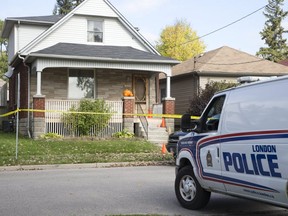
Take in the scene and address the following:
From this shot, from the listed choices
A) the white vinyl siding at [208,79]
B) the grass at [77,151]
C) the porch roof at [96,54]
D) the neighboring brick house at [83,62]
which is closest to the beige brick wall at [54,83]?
the neighboring brick house at [83,62]

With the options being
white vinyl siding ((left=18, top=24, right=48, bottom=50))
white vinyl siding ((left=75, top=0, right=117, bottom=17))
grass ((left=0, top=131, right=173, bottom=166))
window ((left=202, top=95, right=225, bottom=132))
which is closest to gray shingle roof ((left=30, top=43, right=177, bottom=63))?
white vinyl siding ((left=75, top=0, right=117, bottom=17))

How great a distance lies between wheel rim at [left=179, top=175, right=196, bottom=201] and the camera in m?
7.38

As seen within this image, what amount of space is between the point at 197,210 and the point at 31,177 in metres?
5.80

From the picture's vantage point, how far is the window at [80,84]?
2298 centimetres

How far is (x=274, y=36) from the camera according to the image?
60.3 m

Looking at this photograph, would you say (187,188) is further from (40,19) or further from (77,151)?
(40,19)

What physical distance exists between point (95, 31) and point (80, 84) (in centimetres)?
345

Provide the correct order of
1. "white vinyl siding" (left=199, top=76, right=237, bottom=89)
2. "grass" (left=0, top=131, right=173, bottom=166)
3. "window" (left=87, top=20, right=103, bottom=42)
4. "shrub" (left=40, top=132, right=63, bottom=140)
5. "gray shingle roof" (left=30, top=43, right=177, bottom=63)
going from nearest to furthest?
"grass" (left=0, top=131, right=173, bottom=166) → "shrub" (left=40, top=132, right=63, bottom=140) → "gray shingle roof" (left=30, top=43, right=177, bottom=63) → "window" (left=87, top=20, right=103, bottom=42) → "white vinyl siding" (left=199, top=76, right=237, bottom=89)

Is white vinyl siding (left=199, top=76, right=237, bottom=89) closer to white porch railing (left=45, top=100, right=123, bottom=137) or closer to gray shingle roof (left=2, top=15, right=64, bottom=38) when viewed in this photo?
white porch railing (left=45, top=100, right=123, bottom=137)

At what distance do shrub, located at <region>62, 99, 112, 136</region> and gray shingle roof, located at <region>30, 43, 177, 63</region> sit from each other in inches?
92.5

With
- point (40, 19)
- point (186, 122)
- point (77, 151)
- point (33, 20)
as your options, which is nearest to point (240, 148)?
point (186, 122)

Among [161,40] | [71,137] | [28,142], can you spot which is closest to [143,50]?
[71,137]

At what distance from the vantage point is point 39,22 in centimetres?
2605

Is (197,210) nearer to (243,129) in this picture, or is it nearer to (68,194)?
(243,129)
